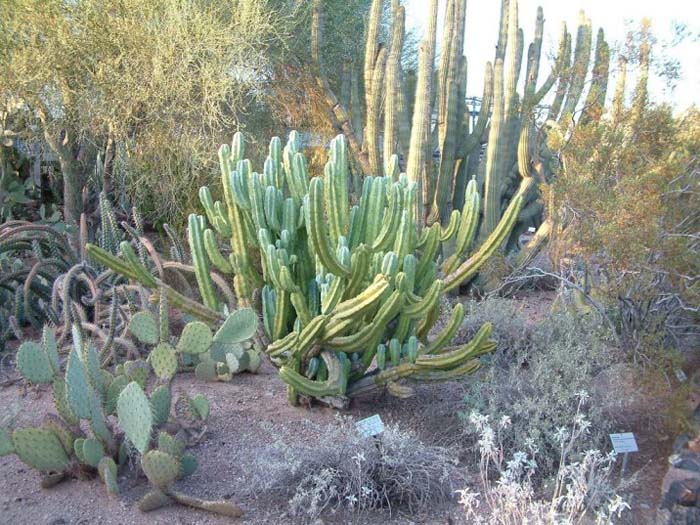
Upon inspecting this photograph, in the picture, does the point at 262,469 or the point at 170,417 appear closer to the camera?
the point at 262,469

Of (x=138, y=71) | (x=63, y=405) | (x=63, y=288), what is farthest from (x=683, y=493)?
(x=138, y=71)

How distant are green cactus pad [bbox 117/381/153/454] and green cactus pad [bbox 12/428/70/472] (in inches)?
17.4

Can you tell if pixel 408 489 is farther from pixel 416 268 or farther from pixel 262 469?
pixel 416 268

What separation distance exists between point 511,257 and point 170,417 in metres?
5.70

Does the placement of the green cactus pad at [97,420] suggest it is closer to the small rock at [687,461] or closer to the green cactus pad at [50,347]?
the green cactus pad at [50,347]

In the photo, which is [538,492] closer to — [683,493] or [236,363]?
[683,493]

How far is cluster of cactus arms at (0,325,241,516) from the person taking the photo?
12.6 feet

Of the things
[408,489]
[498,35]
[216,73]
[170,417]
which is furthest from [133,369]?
[498,35]

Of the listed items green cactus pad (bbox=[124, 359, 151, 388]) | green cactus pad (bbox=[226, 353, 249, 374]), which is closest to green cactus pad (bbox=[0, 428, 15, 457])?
green cactus pad (bbox=[124, 359, 151, 388])

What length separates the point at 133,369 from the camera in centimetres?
454

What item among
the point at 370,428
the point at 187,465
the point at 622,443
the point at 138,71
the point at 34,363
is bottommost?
the point at 187,465

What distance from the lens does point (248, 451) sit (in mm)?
4648

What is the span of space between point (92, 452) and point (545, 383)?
2733 millimetres

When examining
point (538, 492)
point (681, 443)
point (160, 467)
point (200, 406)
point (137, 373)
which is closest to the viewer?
point (160, 467)
